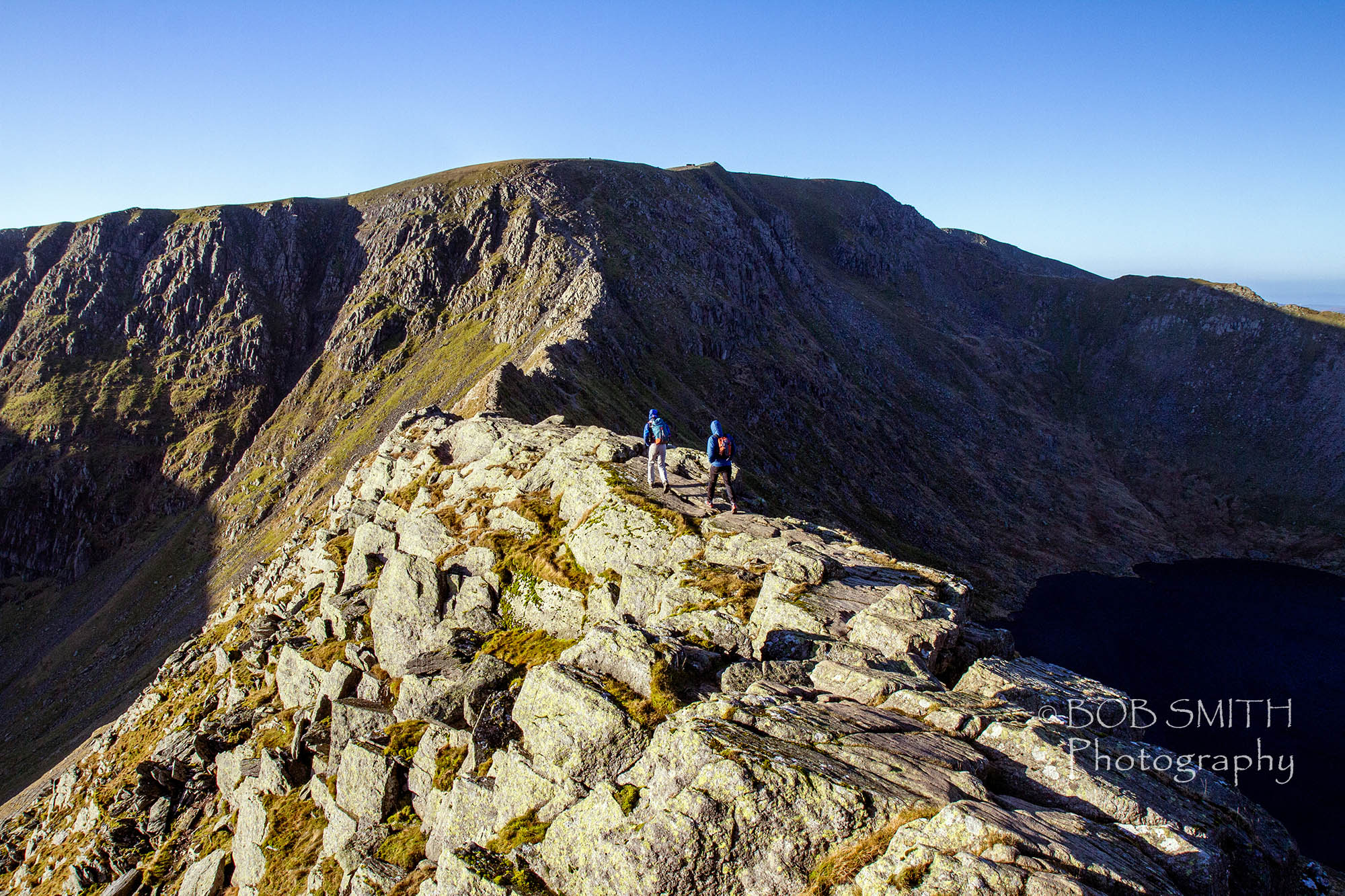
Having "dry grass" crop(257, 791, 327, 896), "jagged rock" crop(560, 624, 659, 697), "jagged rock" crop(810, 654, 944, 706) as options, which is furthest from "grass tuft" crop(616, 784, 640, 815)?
"dry grass" crop(257, 791, 327, 896)

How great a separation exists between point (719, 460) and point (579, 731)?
12.4 metres

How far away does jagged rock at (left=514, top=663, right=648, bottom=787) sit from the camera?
41.8 feet

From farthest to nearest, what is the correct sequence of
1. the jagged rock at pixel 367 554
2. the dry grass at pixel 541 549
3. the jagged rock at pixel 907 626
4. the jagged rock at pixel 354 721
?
the jagged rock at pixel 367 554 → the dry grass at pixel 541 549 → the jagged rock at pixel 354 721 → the jagged rock at pixel 907 626

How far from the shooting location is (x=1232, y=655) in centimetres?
7862

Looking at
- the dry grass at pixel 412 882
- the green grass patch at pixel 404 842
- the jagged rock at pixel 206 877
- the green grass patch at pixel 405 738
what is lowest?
the jagged rock at pixel 206 877

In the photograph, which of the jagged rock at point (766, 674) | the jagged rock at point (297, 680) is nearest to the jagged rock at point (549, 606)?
the jagged rock at point (766, 674)

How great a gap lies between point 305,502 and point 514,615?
3146 inches

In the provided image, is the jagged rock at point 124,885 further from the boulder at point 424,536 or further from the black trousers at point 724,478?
the black trousers at point 724,478

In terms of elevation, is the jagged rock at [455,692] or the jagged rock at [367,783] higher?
the jagged rock at [455,692]

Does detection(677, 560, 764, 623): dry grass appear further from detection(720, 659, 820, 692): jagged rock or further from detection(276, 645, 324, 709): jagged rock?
detection(276, 645, 324, 709): jagged rock

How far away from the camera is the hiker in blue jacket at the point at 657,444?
24500 millimetres

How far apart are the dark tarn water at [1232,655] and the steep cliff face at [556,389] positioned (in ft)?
29.1

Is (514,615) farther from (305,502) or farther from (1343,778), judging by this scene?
(305,502)

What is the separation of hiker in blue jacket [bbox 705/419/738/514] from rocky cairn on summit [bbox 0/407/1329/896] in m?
1.48
